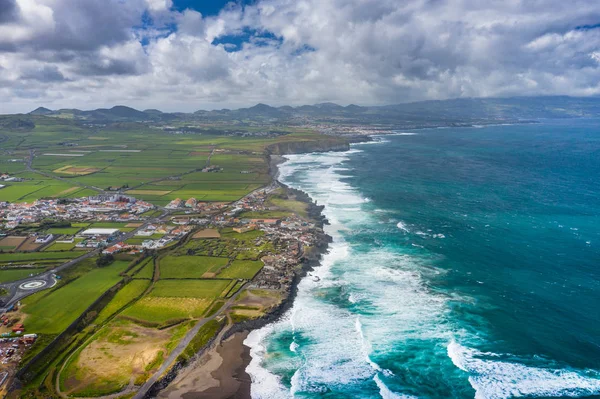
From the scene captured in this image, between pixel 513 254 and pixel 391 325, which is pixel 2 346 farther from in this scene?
pixel 513 254

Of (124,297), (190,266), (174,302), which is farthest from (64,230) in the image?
(174,302)

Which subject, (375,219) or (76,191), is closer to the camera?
(375,219)

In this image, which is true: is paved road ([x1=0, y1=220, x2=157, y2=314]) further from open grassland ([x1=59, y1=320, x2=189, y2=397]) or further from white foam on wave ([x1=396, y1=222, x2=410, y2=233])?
white foam on wave ([x1=396, y1=222, x2=410, y2=233])

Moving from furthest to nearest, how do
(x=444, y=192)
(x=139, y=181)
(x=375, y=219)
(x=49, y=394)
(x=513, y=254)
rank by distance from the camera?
(x=139, y=181)
(x=444, y=192)
(x=375, y=219)
(x=513, y=254)
(x=49, y=394)

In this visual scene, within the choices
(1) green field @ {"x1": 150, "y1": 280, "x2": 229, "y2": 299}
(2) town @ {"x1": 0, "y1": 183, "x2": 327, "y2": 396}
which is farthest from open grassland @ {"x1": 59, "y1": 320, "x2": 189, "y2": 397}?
(1) green field @ {"x1": 150, "y1": 280, "x2": 229, "y2": 299}

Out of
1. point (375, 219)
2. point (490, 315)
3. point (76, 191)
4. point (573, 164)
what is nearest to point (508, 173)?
point (573, 164)

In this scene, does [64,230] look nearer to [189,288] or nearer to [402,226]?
[189,288]

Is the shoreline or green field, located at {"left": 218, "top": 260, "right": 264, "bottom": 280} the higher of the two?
green field, located at {"left": 218, "top": 260, "right": 264, "bottom": 280}
